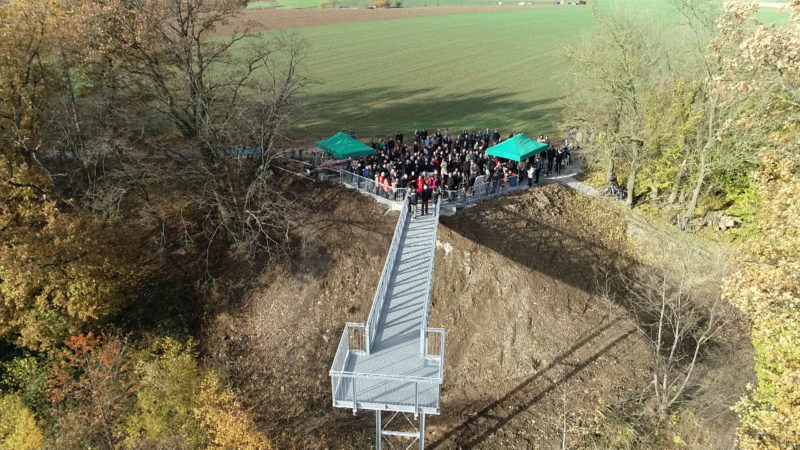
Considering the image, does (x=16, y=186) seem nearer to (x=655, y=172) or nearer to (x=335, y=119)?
(x=335, y=119)

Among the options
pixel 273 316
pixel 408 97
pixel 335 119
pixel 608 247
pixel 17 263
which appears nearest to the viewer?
pixel 17 263

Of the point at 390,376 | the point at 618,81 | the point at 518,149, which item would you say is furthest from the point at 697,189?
the point at 390,376

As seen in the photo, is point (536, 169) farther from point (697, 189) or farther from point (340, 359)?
point (340, 359)

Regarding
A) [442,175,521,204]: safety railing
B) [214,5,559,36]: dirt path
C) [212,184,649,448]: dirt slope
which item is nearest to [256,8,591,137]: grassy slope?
[214,5,559,36]: dirt path

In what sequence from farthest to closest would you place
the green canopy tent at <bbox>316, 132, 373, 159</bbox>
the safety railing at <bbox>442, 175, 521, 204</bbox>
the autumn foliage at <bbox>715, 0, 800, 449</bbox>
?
the green canopy tent at <bbox>316, 132, 373, 159</bbox>
the safety railing at <bbox>442, 175, 521, 204</bbox>
the autumn foliage at <bbox>715, 0, 800, 449</bbox>

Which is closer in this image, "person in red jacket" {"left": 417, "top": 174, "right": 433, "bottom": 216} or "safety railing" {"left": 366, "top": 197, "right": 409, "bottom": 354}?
"safety railing" {"left": 366, "top": 197, "right": 409, "bottom": 354}

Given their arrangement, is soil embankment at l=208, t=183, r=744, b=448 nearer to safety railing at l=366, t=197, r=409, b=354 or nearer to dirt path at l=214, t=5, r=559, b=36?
safety railing at l=366, t=197, r=409, b=354

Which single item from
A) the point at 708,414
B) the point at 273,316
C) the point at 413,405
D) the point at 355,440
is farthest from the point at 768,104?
the point at 273,316
